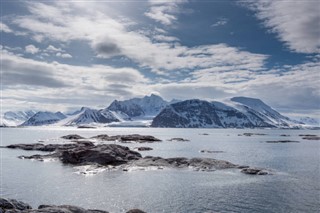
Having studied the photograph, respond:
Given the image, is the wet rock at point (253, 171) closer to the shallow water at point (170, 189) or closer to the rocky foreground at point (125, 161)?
the rocky foreground at point (125, 161)

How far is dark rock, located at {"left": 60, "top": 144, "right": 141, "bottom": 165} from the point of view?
97938 millimetres

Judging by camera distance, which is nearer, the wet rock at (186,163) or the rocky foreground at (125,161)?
the wet rock at (186,163)

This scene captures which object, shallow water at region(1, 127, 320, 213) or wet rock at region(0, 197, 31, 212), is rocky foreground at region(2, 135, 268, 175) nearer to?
shallow water at region(1, 127, 320, 213)

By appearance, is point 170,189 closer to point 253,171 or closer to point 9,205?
point 253,171

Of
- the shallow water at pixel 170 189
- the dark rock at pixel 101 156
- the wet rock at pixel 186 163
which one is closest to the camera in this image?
the shallow water at pixel 170 189

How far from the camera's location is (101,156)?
98.4 meters

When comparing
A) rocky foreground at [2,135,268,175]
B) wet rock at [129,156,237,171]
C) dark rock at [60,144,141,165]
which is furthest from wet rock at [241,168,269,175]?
dark rock at [60,144,141,165]

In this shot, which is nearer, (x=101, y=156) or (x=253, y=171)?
(x=253, y=171)

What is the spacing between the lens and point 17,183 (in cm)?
7050

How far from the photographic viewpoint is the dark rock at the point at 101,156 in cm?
9794

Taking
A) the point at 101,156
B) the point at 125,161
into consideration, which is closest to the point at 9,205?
the point at 101,156

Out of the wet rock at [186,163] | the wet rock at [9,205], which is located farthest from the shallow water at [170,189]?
the wet rock at [9,205]

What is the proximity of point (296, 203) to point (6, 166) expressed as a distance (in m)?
80.5

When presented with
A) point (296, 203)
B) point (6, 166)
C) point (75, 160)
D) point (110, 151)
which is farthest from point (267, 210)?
point (6, 166)
